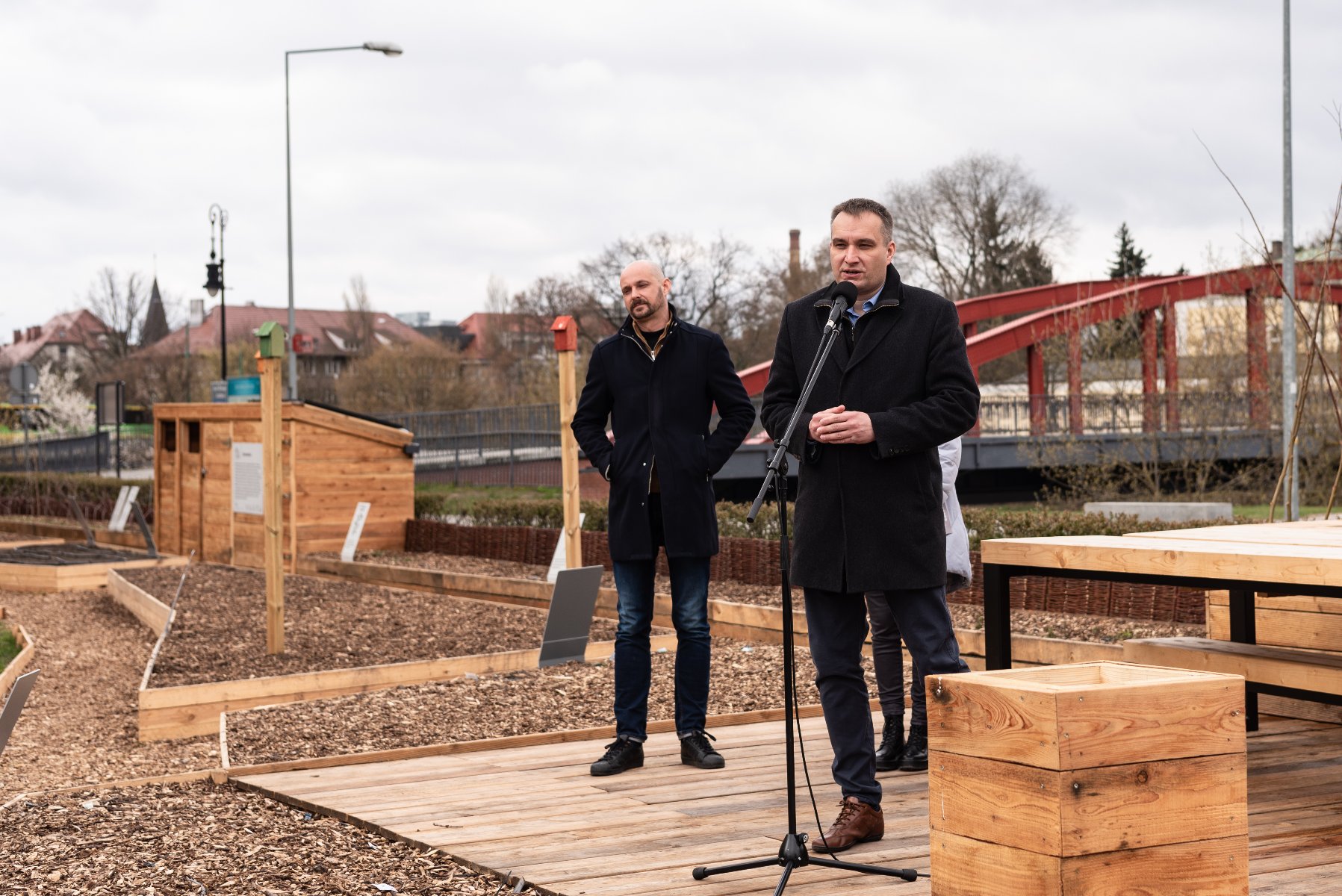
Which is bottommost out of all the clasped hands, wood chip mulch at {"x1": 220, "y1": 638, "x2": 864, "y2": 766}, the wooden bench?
wood chip mulch at {"x1": 220, "y1": 638, "x2": 864, "y2": 766}

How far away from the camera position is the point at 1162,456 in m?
24.6

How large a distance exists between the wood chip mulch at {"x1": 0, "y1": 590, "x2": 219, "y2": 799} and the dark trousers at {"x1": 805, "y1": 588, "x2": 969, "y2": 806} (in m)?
2.45

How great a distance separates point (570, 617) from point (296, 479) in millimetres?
7887

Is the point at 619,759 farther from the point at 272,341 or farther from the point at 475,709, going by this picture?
the point at 272,341

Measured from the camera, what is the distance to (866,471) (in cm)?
395

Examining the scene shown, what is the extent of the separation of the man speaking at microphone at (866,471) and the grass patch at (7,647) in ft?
28.4

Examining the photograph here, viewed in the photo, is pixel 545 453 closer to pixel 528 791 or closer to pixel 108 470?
pixel 108 470

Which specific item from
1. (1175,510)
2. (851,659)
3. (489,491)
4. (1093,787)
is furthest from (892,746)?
(489,491)

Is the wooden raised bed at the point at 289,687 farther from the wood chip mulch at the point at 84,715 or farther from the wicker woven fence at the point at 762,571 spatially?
the wicker woven fence at the point at 762,571

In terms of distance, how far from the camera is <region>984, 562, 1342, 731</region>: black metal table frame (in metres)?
4.11

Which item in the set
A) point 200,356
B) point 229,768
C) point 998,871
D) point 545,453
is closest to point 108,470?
point 545,453

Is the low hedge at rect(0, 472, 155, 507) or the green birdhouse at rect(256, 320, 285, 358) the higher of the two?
the green birdhouse at rect(256, 320, 285, 358)

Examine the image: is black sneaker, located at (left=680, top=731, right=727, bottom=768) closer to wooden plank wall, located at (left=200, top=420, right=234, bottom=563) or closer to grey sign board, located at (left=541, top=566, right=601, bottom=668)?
grey sign board, located at (left=541, top=566, right=601, bottom=668)

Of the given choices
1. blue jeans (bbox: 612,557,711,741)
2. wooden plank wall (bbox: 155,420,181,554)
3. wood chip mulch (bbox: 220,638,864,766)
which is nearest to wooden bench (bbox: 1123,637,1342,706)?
blue jeans (bbox: 612,557,711,741)
